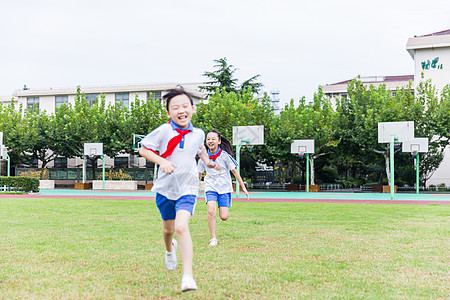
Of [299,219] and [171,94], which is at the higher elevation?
[171,94]

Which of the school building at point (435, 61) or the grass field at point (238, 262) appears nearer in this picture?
the grass field at point (238, 262)

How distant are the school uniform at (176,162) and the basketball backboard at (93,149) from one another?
123 ft

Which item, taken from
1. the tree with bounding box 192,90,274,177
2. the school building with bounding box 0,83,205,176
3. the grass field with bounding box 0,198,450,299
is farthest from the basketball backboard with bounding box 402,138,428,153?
the school building with bounding box 0,83,205,176

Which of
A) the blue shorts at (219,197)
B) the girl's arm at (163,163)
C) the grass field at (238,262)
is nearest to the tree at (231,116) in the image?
the grass field at (238,262)

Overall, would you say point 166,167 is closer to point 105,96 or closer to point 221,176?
point 221,176

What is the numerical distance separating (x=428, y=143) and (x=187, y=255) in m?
34.2

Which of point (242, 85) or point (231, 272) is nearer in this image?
point (231, 272)

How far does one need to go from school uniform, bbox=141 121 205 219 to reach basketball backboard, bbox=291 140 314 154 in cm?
3207

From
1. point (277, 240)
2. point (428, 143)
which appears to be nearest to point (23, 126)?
point (428, 143)

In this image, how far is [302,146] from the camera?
1467 inches

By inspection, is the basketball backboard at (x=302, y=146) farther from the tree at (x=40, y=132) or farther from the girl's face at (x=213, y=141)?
the girl's face at (x=213, y=141)

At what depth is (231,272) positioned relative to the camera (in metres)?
5.74

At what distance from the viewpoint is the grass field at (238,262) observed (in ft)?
15.9

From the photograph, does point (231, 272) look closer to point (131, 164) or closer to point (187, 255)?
point (187, 255)
